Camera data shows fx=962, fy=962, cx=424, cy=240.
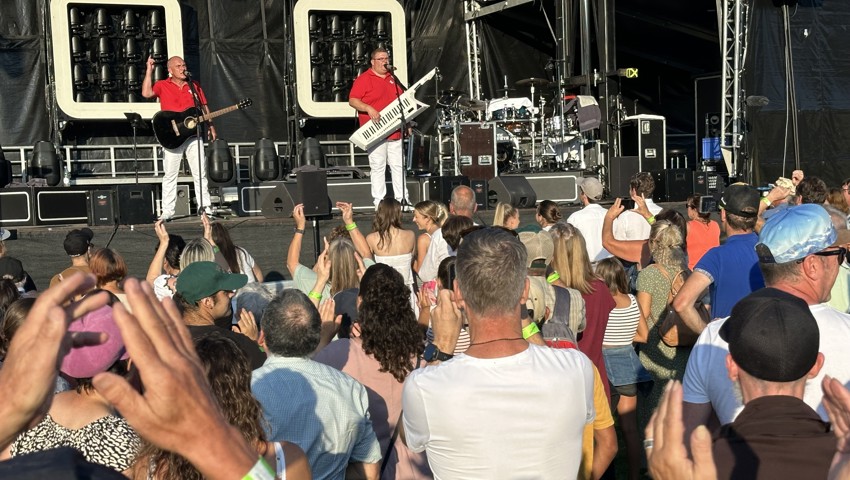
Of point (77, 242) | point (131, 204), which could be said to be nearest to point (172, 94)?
point (131, 204)

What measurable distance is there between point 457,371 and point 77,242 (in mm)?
4219

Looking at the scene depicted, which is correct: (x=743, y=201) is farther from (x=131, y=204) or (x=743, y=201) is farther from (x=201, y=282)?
(x=131, y=204)

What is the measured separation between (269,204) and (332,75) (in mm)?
4234

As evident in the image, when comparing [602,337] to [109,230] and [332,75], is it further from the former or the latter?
[332,75]

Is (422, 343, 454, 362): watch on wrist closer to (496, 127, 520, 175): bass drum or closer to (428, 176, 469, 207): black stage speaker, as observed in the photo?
(428, 176, 469, 207): black stage speaker

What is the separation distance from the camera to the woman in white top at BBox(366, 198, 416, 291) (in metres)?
6.34

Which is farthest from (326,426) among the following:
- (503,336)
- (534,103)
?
(534,103)

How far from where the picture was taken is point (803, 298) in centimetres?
294

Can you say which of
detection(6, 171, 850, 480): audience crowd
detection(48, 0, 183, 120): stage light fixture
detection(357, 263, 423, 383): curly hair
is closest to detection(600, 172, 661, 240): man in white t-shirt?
detection(6, 171, 850, 480): audience crowd

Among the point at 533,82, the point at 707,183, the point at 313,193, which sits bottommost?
the point at 707,183

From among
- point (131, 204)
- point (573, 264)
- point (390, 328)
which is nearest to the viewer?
point (390, 328)

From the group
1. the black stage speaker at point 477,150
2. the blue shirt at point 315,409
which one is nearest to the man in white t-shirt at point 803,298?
the blue shirt at point 315,409

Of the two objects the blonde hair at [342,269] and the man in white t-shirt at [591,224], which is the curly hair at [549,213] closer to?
the man in white t-shirt at [591,224]

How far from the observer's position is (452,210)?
6941mm
